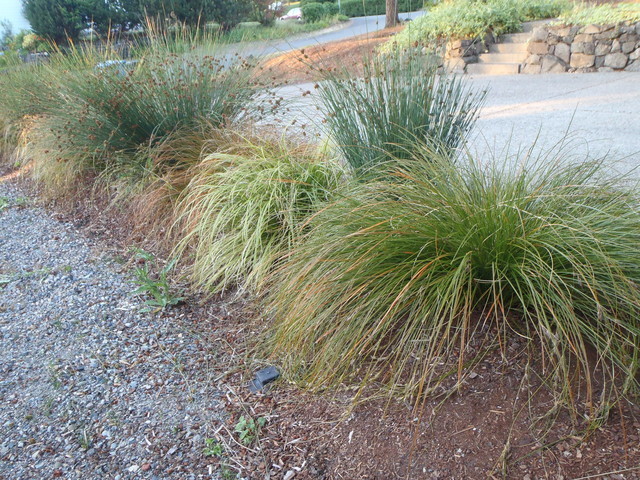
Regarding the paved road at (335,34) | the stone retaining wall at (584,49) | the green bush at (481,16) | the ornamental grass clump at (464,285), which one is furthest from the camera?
the paved road at (335,34)

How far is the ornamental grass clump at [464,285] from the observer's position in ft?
6.55

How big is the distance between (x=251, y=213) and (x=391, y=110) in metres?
1.08

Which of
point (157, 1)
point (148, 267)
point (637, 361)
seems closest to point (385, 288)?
point (637, 361)

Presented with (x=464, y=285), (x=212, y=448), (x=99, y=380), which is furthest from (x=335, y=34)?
(x=212, y=448)

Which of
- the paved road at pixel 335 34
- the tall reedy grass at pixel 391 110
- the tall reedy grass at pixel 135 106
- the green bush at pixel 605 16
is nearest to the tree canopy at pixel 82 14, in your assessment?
the paved road at pixel 335 34

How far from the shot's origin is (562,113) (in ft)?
22.4

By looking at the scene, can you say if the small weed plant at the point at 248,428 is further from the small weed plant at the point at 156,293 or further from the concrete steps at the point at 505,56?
the concrete steps at the point at 505,56

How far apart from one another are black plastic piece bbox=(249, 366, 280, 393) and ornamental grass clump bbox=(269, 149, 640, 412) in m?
0.08

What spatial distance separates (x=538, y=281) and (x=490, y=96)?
6989 mm

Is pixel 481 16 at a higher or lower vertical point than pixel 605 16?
higher

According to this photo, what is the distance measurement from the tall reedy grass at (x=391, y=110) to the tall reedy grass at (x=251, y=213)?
262mm

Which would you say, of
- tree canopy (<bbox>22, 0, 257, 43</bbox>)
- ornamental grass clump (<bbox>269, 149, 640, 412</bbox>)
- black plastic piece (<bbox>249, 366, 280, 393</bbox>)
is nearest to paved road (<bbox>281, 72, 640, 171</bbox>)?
ornamental grass clump (<bbox>269, 149, 640, 412</bbox>)

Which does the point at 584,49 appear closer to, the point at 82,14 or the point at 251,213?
the point at 251,213

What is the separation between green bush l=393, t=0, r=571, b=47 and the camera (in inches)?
420
